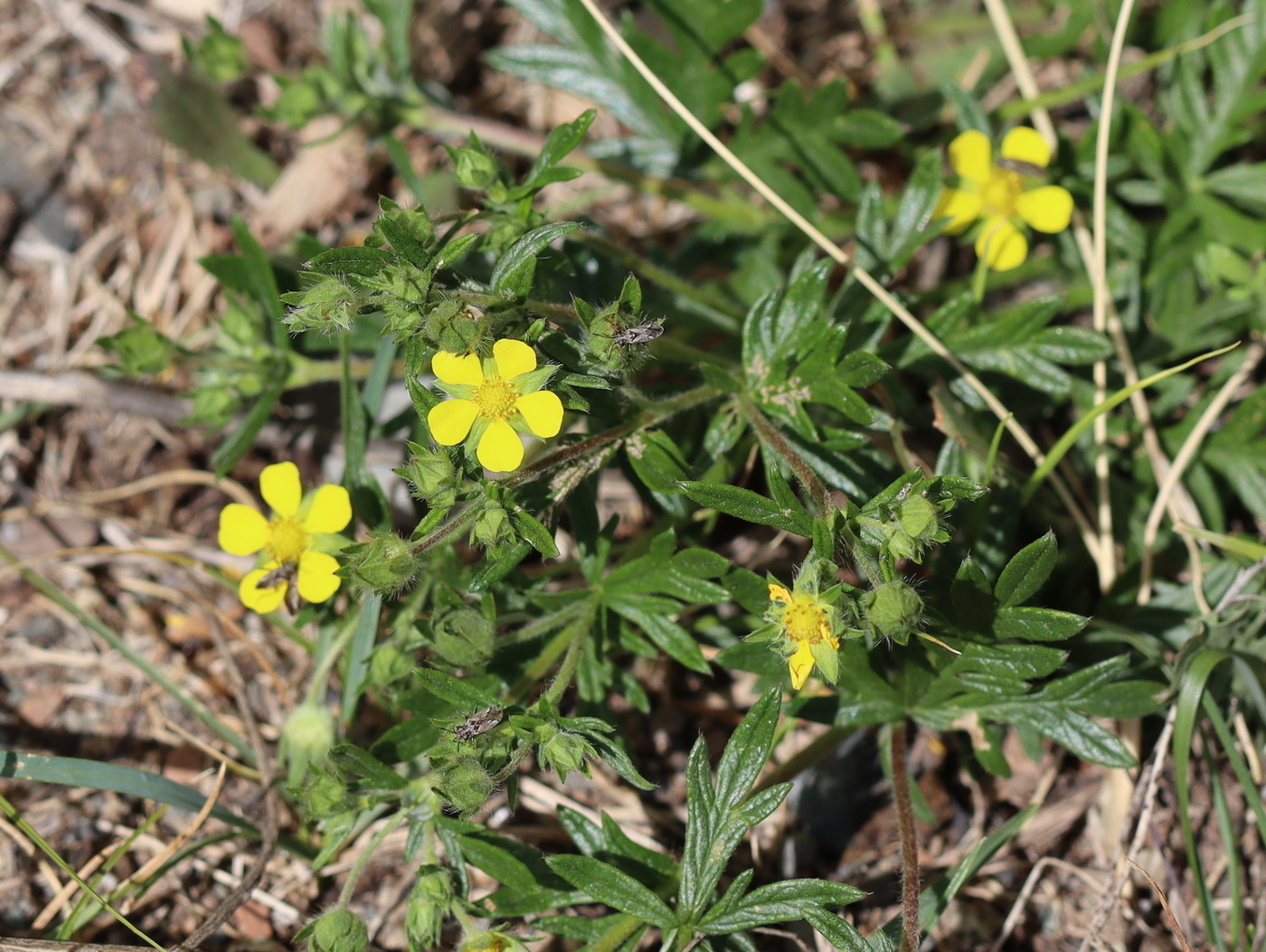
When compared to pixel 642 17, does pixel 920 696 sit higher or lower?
lower

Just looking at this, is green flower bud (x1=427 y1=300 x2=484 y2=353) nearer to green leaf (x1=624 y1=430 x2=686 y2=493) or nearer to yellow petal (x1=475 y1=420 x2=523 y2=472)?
yellow petal (x1=475 y1=420 x2=523 y2=472)

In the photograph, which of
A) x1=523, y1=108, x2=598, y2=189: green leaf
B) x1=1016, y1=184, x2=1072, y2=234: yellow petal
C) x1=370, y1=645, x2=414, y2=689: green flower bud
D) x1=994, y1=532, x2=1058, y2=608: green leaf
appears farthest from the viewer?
x1=1016, y1=184, x2=1072, y2=234: yellow petal

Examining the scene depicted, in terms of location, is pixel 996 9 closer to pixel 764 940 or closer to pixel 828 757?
pixel 828 757

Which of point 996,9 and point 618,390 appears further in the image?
point 996,9

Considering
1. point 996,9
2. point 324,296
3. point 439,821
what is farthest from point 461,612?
point 996,9

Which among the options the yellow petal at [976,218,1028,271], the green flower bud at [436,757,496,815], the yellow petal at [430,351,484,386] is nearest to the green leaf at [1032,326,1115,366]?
the yellow petal at [976,218,1028,271]

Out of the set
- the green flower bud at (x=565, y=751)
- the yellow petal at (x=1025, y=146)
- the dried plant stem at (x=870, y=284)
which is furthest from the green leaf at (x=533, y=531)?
the yellow petal at (x=1025, y=146)
